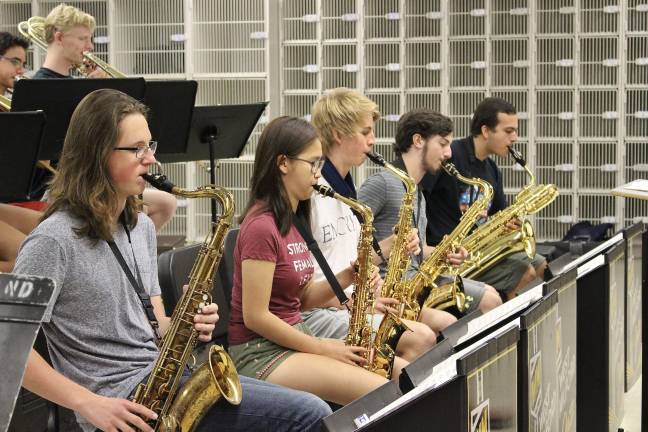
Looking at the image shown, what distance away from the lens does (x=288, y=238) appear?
10.8 ft

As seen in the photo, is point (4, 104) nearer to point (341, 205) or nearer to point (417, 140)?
point (341, 205)

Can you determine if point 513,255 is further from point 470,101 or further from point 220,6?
point 220,6

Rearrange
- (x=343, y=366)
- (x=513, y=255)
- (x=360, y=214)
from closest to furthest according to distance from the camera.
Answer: (x=343, y=366)
(x=360, y=214)
(x=513, y=255)

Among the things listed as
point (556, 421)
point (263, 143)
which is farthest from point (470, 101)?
point (556, 421)

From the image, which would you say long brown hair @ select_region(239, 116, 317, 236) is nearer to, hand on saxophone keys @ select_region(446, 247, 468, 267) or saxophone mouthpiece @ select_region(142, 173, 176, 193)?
saxophone mouthpiece @ select_region(142, 173, 176, 193)

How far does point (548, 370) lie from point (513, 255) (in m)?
3.48

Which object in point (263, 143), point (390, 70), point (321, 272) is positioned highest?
point (390, 70)

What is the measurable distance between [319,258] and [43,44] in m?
3.09

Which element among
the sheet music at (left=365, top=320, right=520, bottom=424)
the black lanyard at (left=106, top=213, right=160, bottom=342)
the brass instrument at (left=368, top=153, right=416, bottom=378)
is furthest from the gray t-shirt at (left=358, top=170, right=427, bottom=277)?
the sheet music at (left=365, top=320, right=520, bottom=424)

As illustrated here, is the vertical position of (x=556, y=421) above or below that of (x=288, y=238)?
below

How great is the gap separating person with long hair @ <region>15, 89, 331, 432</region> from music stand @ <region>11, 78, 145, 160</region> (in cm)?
129

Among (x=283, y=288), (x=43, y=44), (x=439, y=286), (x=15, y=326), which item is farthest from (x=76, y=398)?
(x=43, y=44)

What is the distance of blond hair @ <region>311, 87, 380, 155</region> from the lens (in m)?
4.03

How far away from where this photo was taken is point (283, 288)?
3289mm
